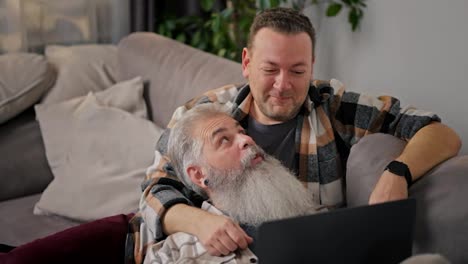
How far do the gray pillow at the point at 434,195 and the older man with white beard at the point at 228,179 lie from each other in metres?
0.16

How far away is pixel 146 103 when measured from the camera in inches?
105

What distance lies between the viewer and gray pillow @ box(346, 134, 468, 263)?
4.32 feet

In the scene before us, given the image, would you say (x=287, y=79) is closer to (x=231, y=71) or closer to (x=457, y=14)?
(x=231, y=71)

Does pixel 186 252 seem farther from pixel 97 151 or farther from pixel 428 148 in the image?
pixel 97 151

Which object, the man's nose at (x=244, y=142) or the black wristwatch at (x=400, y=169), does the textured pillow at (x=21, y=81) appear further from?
the black wristwatch at (x=400, y=169)

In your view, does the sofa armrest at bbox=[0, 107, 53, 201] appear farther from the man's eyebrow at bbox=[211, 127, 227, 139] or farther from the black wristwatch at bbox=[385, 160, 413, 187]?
the black wristwatch at bbox=[385, 160, 413, 187]

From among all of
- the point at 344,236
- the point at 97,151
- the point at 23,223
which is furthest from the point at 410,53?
the point at 23,223

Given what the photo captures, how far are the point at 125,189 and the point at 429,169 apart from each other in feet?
3.87

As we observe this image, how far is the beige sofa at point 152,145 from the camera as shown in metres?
1.35

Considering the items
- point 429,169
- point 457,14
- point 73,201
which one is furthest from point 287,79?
point 73,201

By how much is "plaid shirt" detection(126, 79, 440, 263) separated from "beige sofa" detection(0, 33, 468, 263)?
0.33 feet

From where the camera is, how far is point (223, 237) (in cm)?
144

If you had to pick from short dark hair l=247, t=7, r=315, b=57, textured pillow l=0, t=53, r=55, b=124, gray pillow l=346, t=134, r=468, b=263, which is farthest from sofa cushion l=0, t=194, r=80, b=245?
gray pillow l=346, t=134, r=468, b=263

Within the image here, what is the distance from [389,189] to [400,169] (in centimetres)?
8
